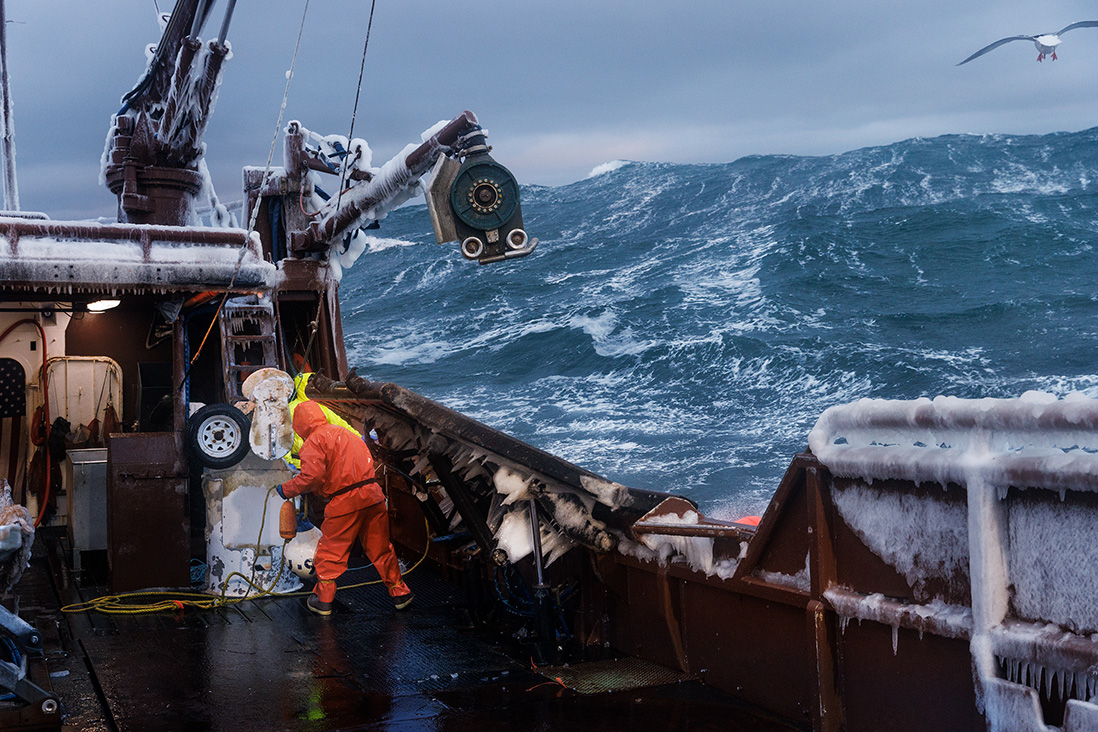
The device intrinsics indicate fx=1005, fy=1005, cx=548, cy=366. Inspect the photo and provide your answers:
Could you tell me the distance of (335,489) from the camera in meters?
6.79

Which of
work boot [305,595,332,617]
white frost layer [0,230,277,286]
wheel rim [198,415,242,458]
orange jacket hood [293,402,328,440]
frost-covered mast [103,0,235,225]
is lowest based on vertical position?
work boot [305,595,332,617]

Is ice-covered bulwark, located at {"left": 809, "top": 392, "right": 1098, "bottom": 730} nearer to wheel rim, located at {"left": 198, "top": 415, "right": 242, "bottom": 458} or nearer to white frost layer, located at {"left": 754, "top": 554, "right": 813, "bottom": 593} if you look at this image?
white frost layer, located at {"left": 754, "top": 554, "right": 813, "bottom": 593}

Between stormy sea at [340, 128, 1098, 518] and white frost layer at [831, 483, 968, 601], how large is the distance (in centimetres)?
1322

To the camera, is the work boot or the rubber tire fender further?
the rubber tire fender

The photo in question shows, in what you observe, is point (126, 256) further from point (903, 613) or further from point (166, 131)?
point (903, 613)

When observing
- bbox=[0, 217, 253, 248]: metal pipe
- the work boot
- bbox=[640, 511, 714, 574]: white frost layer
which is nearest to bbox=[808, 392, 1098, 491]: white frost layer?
bbox=[640, 511, 714, 574]: white frost layer

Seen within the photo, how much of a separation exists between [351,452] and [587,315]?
945 inches

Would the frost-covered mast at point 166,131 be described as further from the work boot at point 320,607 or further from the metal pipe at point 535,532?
the metal pipe at point 535,532

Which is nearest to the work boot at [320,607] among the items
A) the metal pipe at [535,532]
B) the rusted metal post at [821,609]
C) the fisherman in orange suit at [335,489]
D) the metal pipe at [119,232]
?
the fisherman in orange suit at [335,489]

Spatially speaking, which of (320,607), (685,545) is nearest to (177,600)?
(320,607)

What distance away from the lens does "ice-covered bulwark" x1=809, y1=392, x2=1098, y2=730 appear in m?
2.89

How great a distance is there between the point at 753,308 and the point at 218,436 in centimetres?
2241

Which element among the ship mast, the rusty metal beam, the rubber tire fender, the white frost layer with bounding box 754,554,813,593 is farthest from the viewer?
the ship mast

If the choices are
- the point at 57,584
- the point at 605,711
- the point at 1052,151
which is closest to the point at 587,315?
the point at 1052,151
